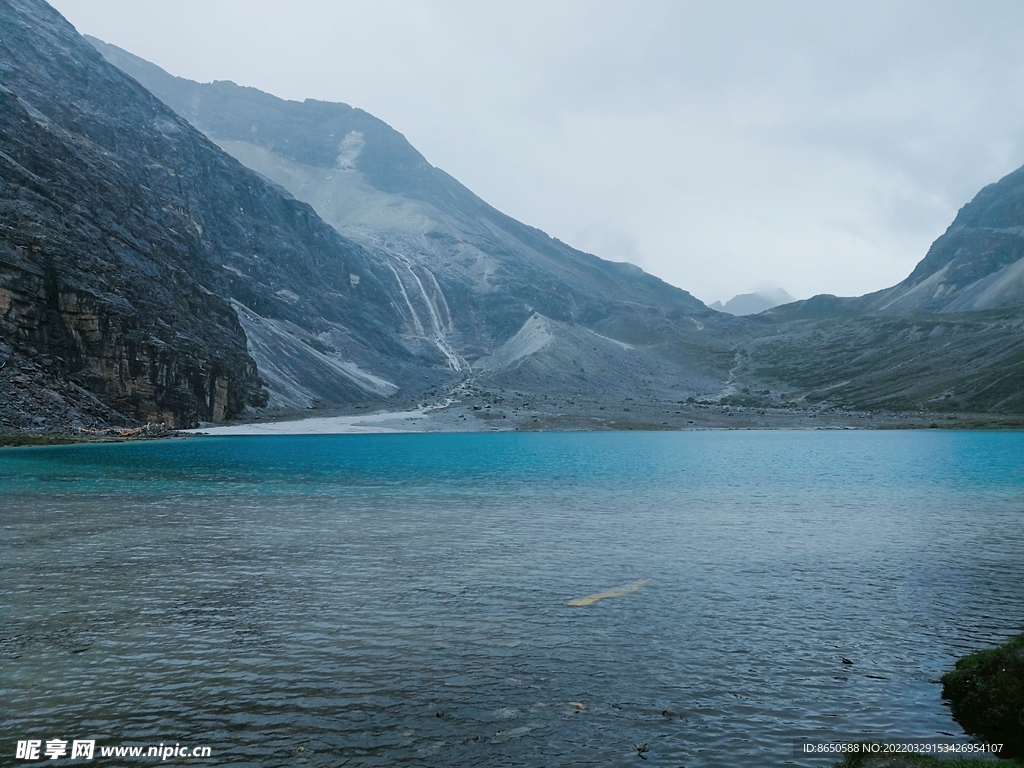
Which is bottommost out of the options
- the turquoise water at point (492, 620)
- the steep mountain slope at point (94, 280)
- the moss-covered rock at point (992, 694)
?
the turquoise water at point (492, 620)

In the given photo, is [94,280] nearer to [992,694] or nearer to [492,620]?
[492,620]

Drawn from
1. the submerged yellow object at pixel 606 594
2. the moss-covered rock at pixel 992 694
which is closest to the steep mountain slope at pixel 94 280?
the submerged yellow object at pixel 606 594

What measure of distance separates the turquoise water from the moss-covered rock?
0.66 metres

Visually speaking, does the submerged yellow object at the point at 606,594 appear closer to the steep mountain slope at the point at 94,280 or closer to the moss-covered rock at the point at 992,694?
the moss-covered rock at the point at 992,694

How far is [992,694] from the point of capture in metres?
14.9

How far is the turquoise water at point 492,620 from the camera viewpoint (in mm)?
14523

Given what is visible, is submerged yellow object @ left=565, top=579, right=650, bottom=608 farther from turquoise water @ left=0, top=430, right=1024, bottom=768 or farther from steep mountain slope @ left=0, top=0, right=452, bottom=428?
steep mountain slope @ left=0, top=0, right=452, bottom=428

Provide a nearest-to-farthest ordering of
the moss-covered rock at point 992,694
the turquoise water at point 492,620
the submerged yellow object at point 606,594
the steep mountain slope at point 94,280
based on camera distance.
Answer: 1. the moss-covered rock at point 992,694
2. the turquoise water at point 492,620
3. the submerged yellow object at point 606,594
4. the steep mountain slope at point 94,280

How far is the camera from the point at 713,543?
3391 cm

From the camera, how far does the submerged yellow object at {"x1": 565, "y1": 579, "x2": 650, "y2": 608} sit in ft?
77.3

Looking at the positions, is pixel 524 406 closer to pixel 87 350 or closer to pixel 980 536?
pixel 87 350

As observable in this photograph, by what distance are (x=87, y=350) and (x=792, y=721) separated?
116 meters

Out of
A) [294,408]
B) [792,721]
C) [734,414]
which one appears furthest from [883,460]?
[294,408]

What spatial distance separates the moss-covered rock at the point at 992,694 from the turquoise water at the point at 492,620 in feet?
2.16
